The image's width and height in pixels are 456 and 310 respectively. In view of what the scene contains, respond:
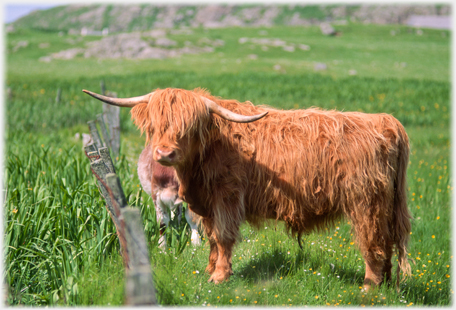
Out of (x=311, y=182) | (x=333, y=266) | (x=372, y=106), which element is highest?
(x=311, y=182)

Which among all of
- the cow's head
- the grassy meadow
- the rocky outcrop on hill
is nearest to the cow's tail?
the grassy meadow

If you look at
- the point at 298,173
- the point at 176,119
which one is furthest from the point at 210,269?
the point at 176,119

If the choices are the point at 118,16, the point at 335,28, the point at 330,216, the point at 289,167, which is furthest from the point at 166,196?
the point at 118,16

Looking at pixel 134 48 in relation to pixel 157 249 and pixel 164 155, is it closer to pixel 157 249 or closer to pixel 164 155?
pixel 157 249

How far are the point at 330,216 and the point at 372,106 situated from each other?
1161 centimetres

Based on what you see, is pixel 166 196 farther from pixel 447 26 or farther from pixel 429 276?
pixel 447 26

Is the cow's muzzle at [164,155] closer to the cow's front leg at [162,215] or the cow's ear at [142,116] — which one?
the cow's ear at [142,116]

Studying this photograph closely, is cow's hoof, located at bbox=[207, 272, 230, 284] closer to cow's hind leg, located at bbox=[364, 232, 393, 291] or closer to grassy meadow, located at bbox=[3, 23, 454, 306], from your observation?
grassy meadow, located at bbox=[3, 23, 454, 306]

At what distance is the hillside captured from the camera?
84500 mm

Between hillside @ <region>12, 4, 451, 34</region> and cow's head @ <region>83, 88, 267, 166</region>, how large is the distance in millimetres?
82640

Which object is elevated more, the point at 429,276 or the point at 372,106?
the point at 429,276

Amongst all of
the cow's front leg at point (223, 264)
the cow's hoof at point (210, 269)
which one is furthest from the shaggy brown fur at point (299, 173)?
the cow's hoof at point (210, 269)

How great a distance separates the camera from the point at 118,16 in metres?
109

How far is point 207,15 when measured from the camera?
109 meters
